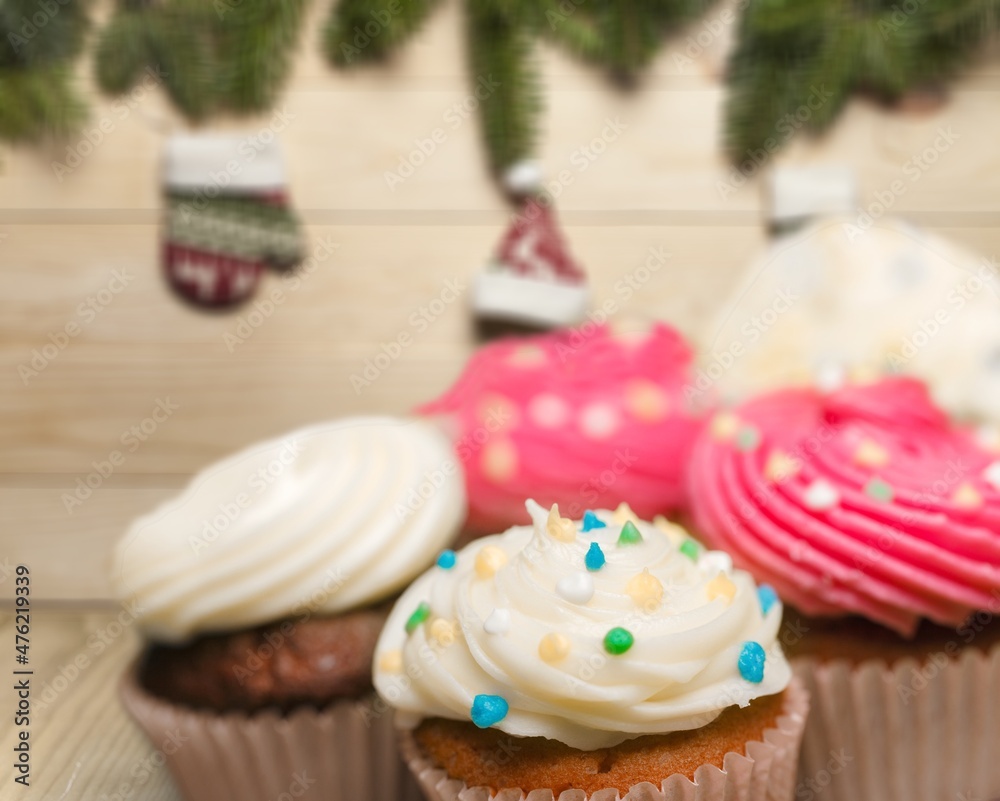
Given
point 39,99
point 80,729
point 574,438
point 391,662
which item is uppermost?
point 39,99

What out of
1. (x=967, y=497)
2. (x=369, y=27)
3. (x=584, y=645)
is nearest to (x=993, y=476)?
(x=967, y=497)

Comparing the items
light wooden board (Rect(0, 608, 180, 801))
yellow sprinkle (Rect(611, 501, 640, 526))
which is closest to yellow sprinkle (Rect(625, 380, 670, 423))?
yellow sprinkle (Rect(611, 501, 640, 526))

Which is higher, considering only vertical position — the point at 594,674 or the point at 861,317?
the point at 861,317

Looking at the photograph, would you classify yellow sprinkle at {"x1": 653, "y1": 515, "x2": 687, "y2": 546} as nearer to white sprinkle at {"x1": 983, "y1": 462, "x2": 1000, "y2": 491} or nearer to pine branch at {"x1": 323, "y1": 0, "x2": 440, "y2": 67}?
white sprinkle at {"x1": 983, "y1": 462, "x2": 1000, "y2": 491}

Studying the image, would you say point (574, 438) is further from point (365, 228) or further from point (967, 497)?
point (365, 228)

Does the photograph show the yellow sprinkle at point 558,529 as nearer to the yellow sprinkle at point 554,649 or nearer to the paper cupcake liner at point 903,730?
the yellow sprinkle at point 554,649

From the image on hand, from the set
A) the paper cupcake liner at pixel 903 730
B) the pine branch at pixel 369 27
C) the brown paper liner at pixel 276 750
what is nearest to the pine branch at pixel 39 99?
the pine branch at pixel 369 27

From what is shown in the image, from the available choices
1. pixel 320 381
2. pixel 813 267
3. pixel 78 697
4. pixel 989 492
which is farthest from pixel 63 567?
pixel 989 492

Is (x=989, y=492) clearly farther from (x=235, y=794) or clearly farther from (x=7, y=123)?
(x=7, y=123)
